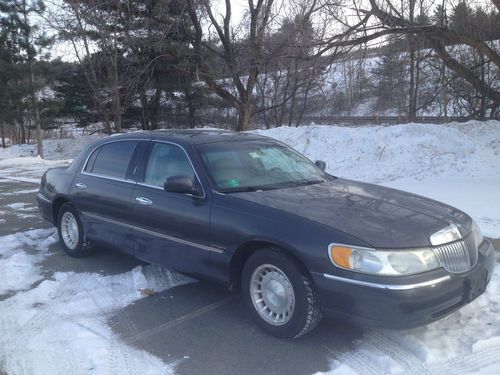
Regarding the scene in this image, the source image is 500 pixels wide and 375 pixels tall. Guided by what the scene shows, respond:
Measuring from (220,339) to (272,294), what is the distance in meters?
0.54

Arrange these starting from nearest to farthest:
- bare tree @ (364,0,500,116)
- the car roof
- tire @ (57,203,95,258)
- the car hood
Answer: the car hood, the car roof, tire @ (57,203,95,258), bare tree @ (364,0,500,116)

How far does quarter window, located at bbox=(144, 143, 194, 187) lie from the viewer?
4.72 m

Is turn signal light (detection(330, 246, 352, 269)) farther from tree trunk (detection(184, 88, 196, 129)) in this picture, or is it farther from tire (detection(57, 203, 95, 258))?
tree trunk (detection(184, 88, 196, 129))

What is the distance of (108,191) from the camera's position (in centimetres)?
538

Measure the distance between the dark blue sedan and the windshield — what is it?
15mm

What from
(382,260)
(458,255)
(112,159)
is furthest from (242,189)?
(112,159)

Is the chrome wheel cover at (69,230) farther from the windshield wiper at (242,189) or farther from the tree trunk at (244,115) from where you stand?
the tree trunk at (244,115)

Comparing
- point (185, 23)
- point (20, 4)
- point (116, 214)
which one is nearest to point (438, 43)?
point (185, 23)

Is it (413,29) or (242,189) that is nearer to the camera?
(242,189)

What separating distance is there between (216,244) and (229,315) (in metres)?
0.68

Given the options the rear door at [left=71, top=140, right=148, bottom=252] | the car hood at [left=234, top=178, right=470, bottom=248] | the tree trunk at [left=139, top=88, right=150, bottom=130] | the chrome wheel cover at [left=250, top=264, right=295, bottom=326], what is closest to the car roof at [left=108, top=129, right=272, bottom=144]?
the rear door at [left=71, top=140, right=148, bottom=252]

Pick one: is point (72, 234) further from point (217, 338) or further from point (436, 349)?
point (436, 349)

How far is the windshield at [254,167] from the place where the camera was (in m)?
4.53

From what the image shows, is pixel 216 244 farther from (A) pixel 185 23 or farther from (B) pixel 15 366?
(A) pixel 185 23
